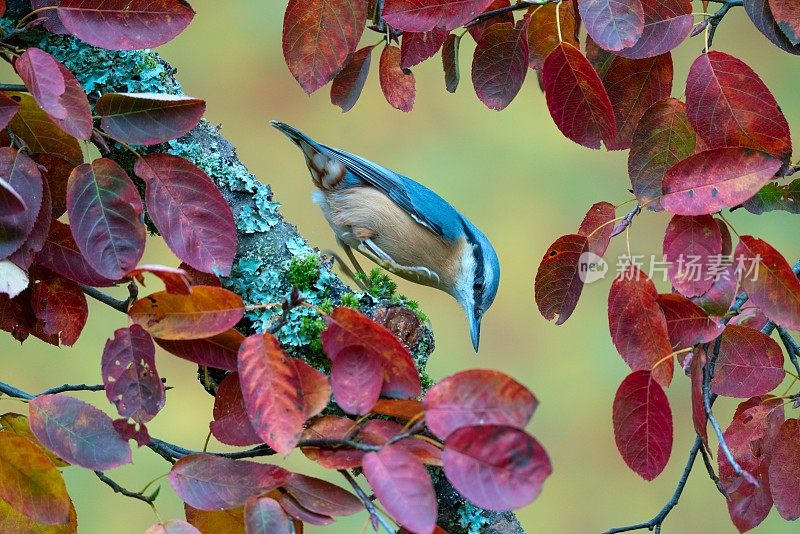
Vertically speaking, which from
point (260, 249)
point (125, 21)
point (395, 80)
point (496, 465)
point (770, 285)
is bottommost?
point (496, 465)

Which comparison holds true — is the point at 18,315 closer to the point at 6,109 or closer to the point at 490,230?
the point at 6,109

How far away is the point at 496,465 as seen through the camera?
86cm

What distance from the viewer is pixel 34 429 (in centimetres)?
105

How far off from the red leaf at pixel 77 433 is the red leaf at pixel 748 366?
85cm

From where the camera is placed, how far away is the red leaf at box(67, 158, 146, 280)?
3.63 feet

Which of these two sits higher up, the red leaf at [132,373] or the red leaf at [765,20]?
the red leaf at [765,20]

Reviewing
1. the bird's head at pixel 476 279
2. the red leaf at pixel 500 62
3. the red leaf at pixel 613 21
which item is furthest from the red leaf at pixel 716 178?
the bird's head at pixel 476 279

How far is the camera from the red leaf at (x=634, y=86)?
4.61 feet

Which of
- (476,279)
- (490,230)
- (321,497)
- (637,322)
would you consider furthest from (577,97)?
(490,230)

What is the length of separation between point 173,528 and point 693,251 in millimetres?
758

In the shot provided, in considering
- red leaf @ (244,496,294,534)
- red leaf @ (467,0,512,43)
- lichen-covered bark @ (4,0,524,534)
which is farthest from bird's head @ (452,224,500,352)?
red leaf @ (244,496,294,534)

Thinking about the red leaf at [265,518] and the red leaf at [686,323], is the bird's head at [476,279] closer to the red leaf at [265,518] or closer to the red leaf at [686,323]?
the red leaf at [686,323]

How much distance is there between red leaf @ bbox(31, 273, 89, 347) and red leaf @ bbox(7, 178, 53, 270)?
126 millimetres

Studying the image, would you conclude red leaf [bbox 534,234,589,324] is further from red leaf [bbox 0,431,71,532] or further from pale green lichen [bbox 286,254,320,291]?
red leaf [bbox 0,431,71,532]
